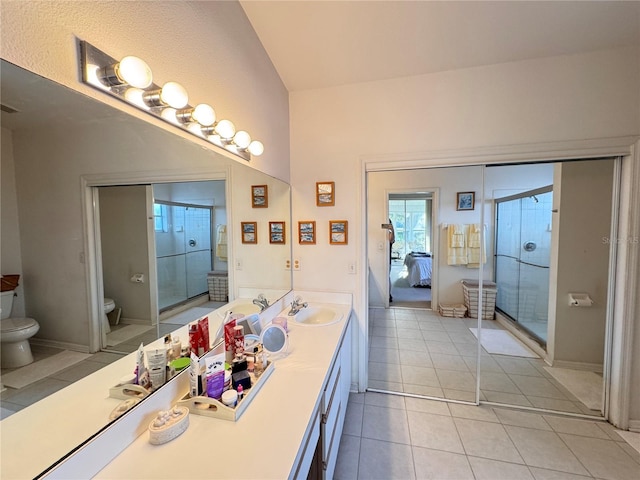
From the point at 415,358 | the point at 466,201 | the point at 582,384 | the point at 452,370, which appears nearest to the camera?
the point at 582,384

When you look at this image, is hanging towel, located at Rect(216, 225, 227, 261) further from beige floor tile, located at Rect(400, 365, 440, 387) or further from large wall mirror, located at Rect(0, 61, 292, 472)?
beige floor tile, located at Rect(400, 365, 440, 387)

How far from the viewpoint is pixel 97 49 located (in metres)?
0.71

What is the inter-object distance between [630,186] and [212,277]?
9.19ft

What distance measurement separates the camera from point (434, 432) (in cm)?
184

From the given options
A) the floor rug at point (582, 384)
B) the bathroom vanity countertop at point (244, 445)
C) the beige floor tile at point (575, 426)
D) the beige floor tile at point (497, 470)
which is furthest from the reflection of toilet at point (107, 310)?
the floor rug at point (582, 384)

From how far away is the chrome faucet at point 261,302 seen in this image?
5.74 ft

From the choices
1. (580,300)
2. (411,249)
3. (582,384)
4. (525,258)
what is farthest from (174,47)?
(411,249)

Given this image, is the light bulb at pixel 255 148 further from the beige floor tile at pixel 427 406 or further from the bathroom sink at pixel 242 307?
the beige floor tile at pixel 427 406

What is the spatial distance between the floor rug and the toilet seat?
3380 millimetres

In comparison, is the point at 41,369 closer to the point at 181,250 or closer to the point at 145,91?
the point at 181,250

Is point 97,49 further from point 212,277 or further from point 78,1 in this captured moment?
point 212,277

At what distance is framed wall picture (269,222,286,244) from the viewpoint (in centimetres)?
205

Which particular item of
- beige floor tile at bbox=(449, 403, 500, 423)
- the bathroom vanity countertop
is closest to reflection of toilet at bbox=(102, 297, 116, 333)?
the bathroom vanity countertop

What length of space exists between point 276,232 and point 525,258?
3.06 metres
